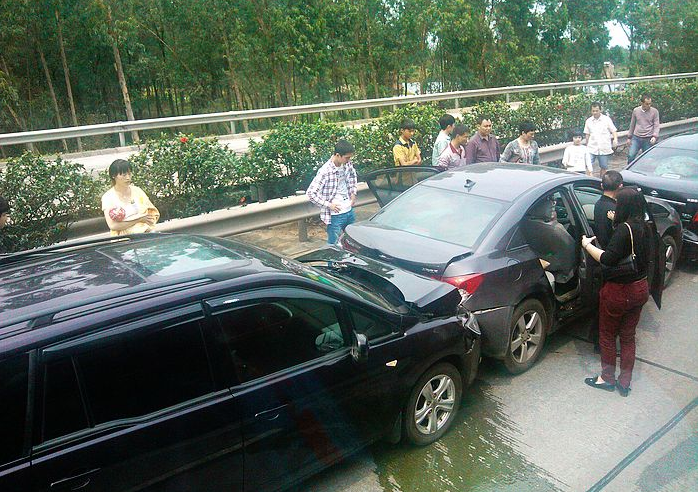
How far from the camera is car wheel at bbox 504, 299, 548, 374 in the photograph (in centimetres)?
509

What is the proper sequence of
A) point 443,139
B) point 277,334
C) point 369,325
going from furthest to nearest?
point 443,139, point 369,325, point 277,334

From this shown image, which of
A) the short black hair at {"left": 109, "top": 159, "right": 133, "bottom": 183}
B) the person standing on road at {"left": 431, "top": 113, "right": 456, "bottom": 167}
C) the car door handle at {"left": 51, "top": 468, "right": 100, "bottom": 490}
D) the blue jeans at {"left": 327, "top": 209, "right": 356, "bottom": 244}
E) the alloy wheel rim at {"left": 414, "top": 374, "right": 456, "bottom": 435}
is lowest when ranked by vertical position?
the alloy wheel rim at {"left": 414, "top": 374, "right": 456, "bottom": 435}

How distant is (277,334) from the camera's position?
3.36 metres

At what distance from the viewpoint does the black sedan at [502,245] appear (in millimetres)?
4824

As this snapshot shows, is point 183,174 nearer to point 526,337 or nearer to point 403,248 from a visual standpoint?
→ point 403,248

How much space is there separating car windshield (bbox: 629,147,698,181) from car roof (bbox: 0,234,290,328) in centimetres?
625

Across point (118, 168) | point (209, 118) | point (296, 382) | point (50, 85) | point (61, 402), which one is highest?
point (50, 85)

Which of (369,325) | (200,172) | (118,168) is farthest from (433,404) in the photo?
(200,172)

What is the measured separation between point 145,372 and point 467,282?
2620 mm

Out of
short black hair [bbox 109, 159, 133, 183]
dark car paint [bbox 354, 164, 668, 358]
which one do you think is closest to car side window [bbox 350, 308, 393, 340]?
dark car paint [bbox 354, 164, 668, 358]

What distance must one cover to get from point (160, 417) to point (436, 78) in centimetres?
2792

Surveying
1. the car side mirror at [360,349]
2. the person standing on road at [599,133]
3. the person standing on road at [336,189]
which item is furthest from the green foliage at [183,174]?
the person standing on road at [599,133]

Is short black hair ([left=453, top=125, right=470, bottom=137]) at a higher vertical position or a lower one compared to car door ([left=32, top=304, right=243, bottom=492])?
higher

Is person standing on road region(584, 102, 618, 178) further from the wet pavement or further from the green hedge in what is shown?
the wet pavement
